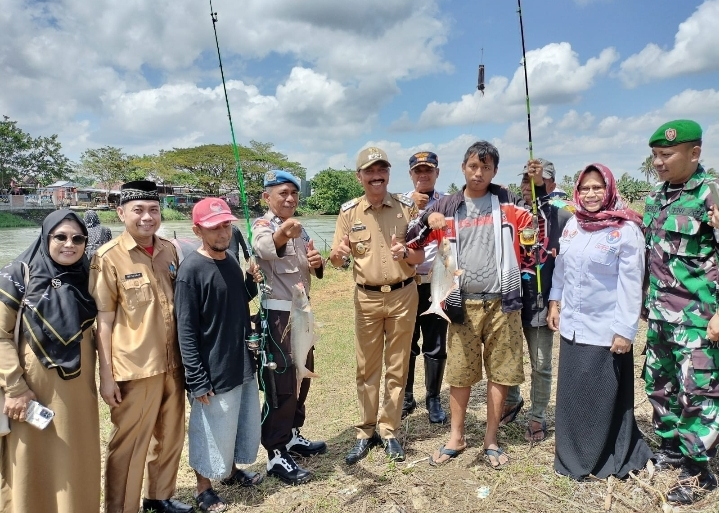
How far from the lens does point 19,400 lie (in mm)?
2506

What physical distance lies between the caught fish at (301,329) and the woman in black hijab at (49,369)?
51.0 inches

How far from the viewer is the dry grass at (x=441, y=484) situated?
3025mm

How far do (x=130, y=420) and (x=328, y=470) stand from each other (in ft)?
5.24

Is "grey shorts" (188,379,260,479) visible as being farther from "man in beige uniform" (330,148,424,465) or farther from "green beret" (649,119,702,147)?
"green beret" (649,119,702,147)

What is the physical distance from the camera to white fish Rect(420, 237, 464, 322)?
11.0 feet

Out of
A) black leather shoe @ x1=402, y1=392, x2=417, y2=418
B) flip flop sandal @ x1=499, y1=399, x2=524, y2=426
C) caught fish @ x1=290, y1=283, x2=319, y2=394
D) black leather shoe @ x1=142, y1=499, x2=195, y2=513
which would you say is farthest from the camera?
black leather shoe @ x1=402, y1=392, x2=417, y2=418

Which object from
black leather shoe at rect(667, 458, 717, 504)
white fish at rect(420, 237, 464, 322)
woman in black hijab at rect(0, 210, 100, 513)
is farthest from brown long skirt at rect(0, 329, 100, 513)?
black leather shoe at rect(667, 458, 717, 504)

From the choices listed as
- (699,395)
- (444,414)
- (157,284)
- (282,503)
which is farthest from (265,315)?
(699,395)

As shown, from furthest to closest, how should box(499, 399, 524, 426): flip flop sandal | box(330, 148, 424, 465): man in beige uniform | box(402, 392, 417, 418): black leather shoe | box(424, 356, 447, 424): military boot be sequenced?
box(402, 392, 417, 418): black leather shoe, box(424, 356, 447, 424): military boot, box(499, 399, 524, 426): flip flop sandal, box(330, 148, 424, 465): man in beige uniform

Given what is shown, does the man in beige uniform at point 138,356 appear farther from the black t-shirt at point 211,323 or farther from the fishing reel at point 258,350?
the fishing reel at point 258,350

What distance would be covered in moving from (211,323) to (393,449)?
6.03ft

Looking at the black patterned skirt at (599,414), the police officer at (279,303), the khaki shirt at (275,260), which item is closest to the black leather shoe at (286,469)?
the police officer at (279,303)

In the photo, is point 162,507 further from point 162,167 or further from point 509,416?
point 162,167

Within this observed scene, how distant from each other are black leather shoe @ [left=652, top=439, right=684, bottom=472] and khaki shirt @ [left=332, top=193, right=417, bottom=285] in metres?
2.19
